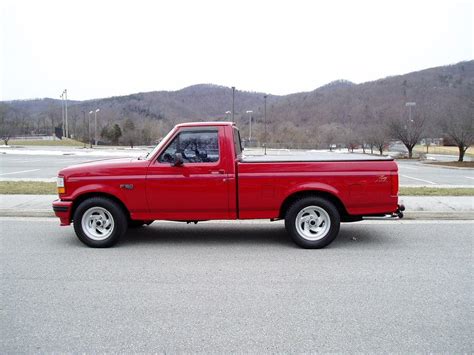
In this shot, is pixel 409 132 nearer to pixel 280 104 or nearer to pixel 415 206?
pixel 415 206

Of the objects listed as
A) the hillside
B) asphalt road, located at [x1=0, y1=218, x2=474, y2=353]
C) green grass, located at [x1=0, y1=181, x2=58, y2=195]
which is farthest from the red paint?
the hillside

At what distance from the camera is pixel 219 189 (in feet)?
21.0

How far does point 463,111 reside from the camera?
32.2m

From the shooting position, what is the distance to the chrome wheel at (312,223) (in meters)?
6.40

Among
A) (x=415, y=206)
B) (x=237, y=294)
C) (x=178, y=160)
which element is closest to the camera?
(x=237, y=294)

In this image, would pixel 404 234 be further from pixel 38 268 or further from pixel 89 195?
pixel 38 268

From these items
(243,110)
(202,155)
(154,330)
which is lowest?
(154,330)

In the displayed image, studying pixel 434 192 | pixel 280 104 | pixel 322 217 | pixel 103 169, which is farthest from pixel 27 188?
pixel 280 104

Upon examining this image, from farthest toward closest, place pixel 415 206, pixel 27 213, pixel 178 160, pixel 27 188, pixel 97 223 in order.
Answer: pixel 27 188, pixel 415 206, pixel 27 213, pixel 97 223, pixel 178 160

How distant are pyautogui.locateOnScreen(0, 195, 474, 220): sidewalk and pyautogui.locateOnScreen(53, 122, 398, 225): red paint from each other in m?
2.94

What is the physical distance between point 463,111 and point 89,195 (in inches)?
1293

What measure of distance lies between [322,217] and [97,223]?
11.8 feet

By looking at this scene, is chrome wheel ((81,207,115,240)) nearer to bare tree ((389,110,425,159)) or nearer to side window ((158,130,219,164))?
side window ((158,130,219,164))

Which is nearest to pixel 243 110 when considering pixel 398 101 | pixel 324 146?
pixel 398 101
